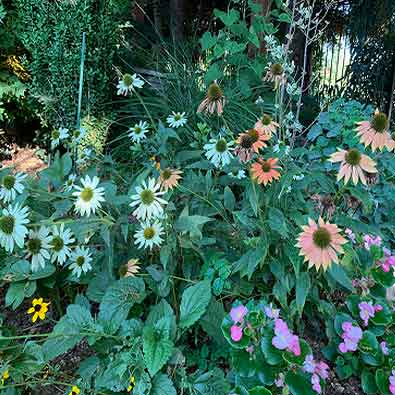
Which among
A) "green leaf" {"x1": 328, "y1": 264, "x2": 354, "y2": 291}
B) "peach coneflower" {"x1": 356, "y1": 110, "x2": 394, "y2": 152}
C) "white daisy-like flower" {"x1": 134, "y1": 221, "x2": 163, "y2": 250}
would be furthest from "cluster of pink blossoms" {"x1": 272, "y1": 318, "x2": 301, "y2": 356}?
"peach coneflower" {"x1": 356, "y1": 110, "x2": 394, "y2": 152}

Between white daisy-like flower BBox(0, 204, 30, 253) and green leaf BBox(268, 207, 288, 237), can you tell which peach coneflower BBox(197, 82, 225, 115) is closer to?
green leaf BBox(268, 207, 288, 237)

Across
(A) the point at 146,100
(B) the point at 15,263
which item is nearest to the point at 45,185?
(B) the point at 15,263

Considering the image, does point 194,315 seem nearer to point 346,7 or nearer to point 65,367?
point 65,367

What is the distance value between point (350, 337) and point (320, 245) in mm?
397

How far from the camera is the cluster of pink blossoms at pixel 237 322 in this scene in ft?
3.52

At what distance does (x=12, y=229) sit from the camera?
1183 mm

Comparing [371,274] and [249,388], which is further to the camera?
[371,274]

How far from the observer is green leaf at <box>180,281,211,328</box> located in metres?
1.12

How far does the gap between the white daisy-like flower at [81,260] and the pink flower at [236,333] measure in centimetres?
50

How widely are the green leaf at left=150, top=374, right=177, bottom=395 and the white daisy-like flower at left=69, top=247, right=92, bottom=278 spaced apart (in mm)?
420

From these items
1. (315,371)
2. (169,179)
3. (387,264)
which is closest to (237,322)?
(315,371)

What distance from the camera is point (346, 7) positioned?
4.16 m

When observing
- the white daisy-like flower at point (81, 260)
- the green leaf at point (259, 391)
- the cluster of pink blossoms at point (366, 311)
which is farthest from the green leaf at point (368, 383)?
the white daisy-like flower at point (81, 260)

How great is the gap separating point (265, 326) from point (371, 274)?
436 millimetres
